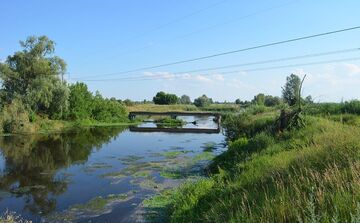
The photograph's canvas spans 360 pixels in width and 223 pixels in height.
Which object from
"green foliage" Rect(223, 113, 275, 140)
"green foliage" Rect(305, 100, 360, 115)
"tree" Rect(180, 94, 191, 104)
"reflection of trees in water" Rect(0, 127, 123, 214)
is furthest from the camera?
"tree" Rect(180, 94, 191, 104)

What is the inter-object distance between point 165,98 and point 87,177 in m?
107

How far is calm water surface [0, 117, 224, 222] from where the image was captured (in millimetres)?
13641

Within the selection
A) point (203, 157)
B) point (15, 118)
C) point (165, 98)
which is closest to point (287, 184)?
point (203, 157)

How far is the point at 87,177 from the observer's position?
787 inches

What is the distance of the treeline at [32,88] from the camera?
41.7 meters

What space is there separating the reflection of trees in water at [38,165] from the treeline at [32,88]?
4.31 metres

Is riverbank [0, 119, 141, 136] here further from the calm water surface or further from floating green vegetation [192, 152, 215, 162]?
floating green vegetation [192, 152, 215, 162]

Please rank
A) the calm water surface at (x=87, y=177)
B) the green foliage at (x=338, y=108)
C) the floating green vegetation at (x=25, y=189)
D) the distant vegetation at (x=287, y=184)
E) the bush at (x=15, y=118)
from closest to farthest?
the distant vegetation at (x=287, y=184)
the calm water surface at (x=87, y=177)
the floating green vegetation at (x=25, y=189)
the green foliage at (x=338, y=108)
the bush at (x=15, y=118)

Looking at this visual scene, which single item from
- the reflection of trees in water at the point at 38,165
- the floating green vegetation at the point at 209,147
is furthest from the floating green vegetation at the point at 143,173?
the floating green vegetation at the point at 209,147

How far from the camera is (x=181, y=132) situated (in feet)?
166

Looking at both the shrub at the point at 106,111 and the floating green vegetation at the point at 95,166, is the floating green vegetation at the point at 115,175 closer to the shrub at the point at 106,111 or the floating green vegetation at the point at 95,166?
the floating green vegetation at the point at 95,166

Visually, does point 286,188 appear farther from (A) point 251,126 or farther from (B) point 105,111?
(B) point 105,111

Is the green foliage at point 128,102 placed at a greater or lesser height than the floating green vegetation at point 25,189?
greater

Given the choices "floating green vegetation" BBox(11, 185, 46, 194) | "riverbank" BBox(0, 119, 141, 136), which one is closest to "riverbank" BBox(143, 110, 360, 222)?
"floating green vegetation" BBox(11, 185, 46, 194)
